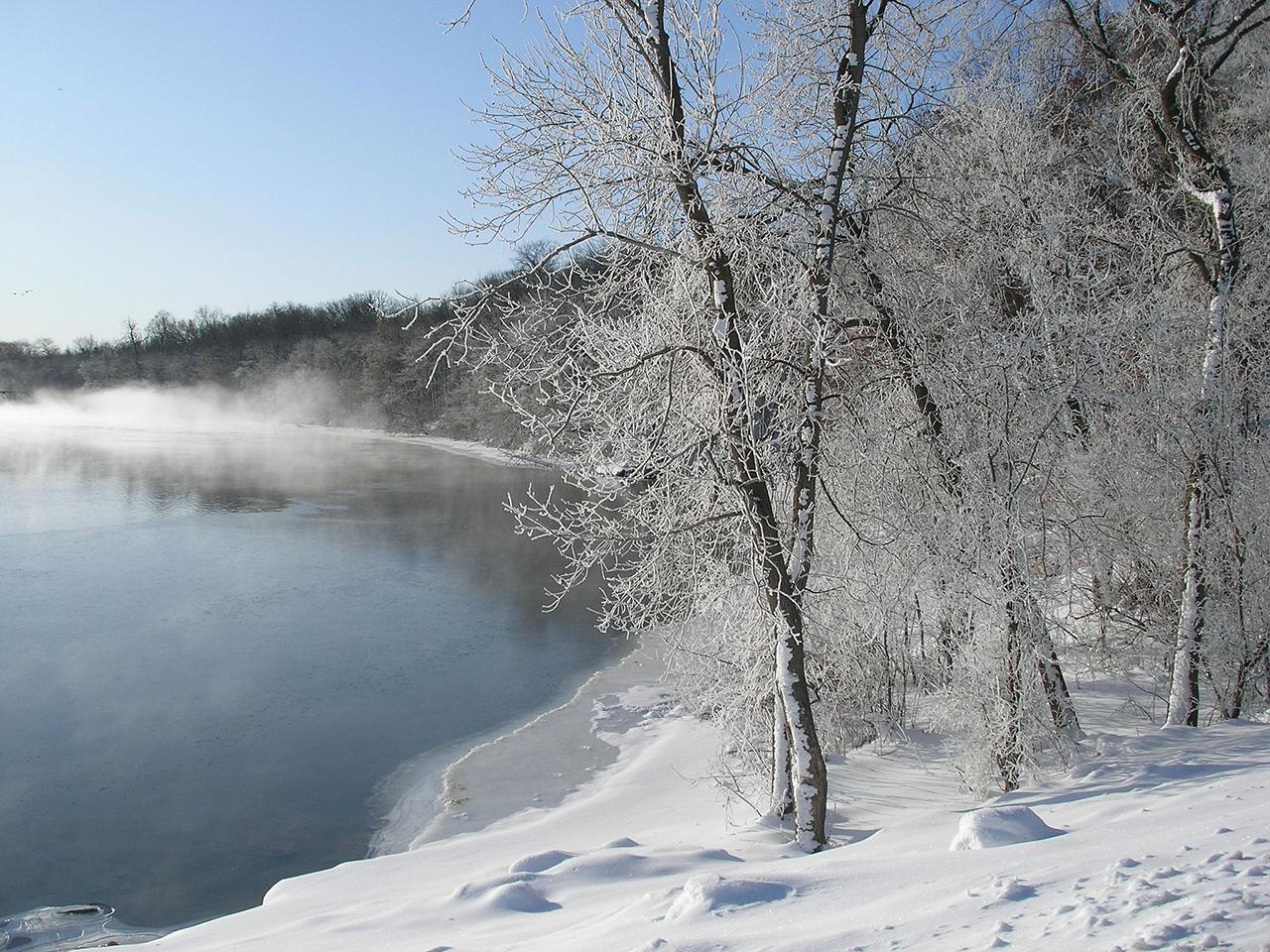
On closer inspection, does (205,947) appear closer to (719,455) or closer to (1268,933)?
(719,455)

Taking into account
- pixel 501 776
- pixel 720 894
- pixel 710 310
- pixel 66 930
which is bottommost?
pixel 66 930

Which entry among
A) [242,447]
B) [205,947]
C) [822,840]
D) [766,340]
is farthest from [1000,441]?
[242,447]

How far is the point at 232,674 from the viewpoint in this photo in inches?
509

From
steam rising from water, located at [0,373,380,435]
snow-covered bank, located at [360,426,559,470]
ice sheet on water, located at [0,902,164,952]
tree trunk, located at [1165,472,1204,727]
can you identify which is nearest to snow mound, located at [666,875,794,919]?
ice sheet on water, located at [0,902,164,952]

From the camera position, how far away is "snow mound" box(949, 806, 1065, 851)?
450 cm

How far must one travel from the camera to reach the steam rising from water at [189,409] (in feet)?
Answer: 233

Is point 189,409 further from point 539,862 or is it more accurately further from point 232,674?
point 539,862

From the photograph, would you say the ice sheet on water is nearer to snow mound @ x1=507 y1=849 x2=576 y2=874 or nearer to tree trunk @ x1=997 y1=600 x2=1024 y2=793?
snow mound @ x1=507 y1=849 x2=576 y2=874

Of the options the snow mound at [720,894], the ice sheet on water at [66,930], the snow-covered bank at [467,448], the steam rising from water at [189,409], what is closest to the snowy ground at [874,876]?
the snow mound at [720,894]

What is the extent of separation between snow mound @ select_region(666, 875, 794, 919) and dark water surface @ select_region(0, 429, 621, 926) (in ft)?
15.6

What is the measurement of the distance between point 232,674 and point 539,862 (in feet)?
28.7

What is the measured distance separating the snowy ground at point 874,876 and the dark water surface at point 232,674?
82.8 inches

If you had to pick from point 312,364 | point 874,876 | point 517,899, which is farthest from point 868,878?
point 312,364

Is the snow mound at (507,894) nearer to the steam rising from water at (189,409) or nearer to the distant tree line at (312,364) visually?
the distant tree line at (312,364)
